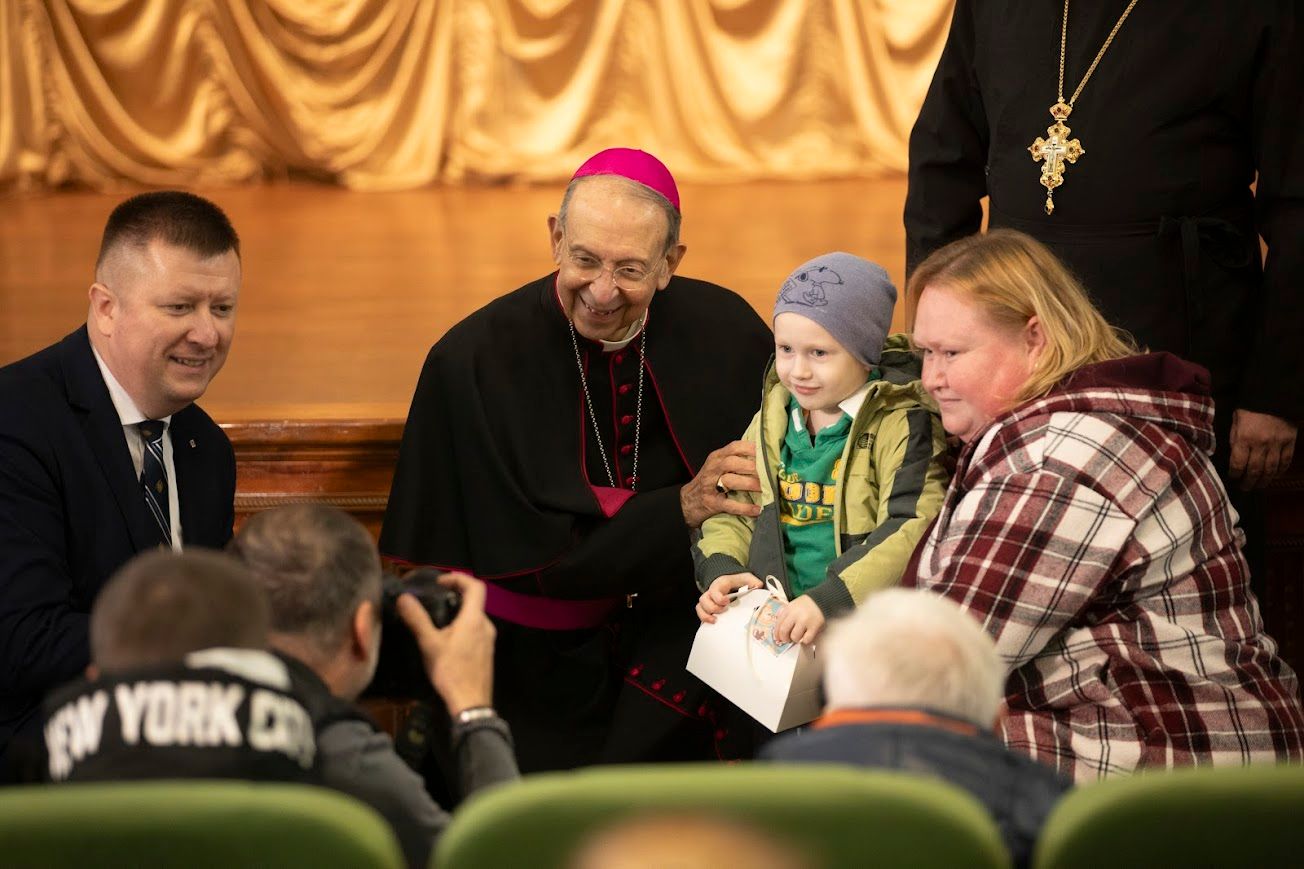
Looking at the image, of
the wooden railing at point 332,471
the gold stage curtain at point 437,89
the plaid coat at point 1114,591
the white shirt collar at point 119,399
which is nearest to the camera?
the plaid coat at point 1114,591

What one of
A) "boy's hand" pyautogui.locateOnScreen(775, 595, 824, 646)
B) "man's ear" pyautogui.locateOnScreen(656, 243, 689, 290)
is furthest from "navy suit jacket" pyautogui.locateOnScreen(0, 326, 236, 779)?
"boy's hand" pyautogui.locateOnScreen(775, 595, 824, 646)

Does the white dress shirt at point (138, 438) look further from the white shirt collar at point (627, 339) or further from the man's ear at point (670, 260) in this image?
the man's ear at point (670, 260)

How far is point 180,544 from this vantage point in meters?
3.26

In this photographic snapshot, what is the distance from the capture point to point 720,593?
307cm

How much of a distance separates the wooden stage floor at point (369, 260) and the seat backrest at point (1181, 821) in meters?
2.82

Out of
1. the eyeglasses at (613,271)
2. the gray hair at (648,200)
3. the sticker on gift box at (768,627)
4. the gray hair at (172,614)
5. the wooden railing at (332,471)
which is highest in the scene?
the gray hair at (648,200)

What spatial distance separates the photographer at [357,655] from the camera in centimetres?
197

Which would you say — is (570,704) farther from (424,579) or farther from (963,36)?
(963,36)

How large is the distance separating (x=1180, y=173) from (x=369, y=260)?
14.5 feet

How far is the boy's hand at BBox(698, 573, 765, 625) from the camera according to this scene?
10.1 ft

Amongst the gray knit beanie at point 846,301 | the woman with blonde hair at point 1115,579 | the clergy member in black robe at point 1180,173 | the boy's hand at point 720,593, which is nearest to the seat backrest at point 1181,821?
the woman with blonde hair at point 1115,579

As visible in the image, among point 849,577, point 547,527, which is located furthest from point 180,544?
point 849,577

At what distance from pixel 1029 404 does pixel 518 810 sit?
140 cm

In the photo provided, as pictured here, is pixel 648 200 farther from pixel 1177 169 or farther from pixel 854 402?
pixel 1177 169
